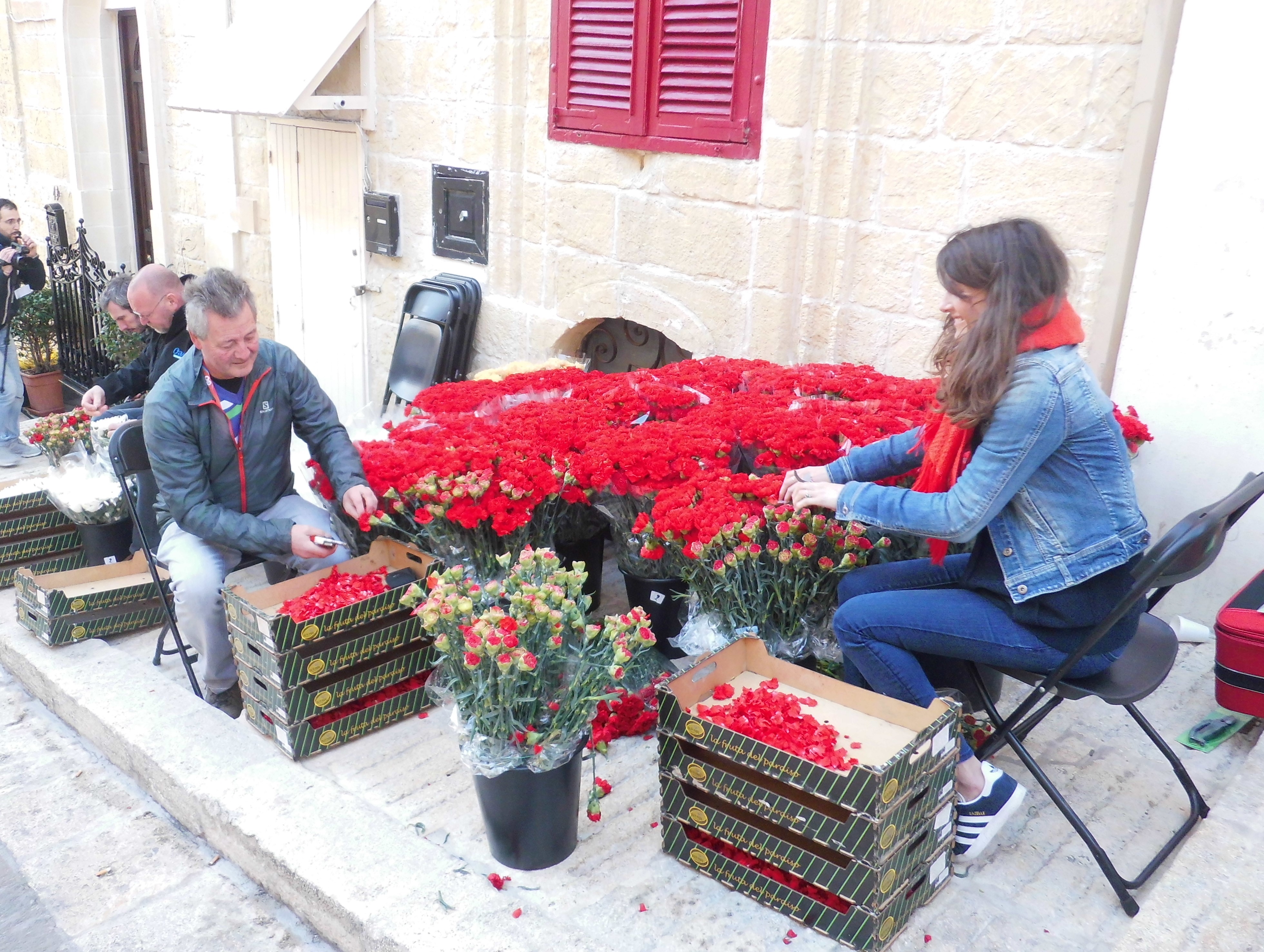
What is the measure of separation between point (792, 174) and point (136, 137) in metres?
8.07

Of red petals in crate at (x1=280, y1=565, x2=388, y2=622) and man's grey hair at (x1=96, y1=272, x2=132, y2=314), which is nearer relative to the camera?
red petals in crate at (x1=280, y1=565, x2=388, y2=622)

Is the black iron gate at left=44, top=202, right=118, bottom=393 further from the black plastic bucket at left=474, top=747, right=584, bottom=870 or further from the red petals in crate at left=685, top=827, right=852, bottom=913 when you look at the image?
the red petals in crate at left=685, top=827, right=852, bottom=913

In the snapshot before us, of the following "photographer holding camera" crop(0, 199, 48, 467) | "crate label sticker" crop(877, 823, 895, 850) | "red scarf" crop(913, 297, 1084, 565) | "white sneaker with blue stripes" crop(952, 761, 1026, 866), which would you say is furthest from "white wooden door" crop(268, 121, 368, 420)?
"crate label sticker" crop(877, 823, 895, 850)

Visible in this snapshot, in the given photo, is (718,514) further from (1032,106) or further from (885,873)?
(1032,106)

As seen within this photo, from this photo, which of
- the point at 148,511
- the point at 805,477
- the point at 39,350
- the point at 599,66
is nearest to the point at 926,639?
the point at 805,477

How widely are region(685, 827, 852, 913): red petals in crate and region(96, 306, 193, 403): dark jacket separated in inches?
143

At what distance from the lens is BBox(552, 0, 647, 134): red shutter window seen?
5273mm

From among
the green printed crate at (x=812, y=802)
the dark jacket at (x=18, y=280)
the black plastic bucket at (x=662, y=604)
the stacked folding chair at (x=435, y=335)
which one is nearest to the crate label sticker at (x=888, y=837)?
the green printed crate at (x=812, y=802)

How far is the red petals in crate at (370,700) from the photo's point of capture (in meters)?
3.28

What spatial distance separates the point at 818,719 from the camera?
2633 mm

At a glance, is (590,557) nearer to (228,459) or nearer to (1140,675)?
(228,459)

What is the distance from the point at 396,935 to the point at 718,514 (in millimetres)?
1346

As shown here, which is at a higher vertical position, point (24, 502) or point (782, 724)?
point (782, 724)

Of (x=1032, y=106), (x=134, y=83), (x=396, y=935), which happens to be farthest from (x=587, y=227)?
(x=134, y=83)
